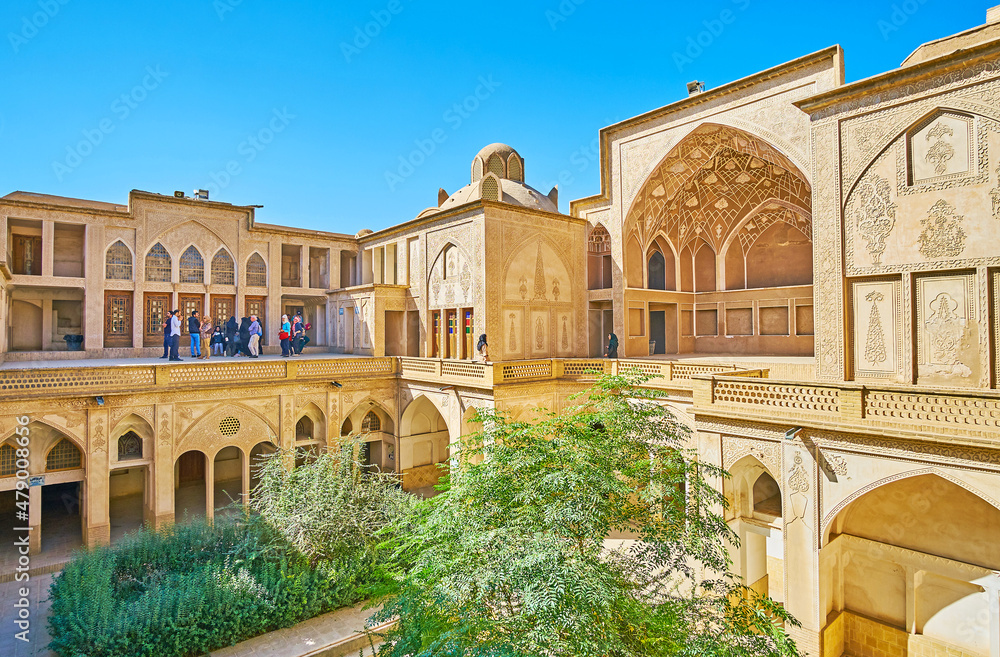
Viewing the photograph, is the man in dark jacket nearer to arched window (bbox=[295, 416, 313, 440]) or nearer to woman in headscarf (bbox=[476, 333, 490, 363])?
arched window (bbox=[295, 416, 313, 440])

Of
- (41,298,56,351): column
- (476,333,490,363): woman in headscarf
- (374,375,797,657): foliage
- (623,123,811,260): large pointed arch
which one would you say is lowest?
(374,375,797,657): foliage

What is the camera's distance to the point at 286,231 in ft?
66.5

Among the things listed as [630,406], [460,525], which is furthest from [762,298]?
[460,525]

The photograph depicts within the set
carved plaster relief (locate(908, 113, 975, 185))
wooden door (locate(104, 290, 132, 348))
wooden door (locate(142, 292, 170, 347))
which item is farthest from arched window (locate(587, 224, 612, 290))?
wooden door (locate(104, 290, 132, 348))

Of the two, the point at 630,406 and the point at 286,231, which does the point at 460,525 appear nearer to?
the point at 630,406

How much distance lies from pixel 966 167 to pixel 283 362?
15.1m

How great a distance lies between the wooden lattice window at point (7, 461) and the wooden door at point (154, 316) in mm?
6184

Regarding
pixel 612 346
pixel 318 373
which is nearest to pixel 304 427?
pixel 318 373

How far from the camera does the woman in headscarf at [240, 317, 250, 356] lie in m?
18.5

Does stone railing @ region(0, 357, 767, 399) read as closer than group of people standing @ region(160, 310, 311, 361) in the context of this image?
Yes

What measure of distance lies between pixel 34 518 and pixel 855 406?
53.4 ft

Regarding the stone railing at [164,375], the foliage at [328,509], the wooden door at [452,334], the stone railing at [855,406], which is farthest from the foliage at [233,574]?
the wooden door at [452,334]

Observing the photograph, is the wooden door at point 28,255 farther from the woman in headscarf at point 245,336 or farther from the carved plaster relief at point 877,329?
the carved plaster relief at point 877,329

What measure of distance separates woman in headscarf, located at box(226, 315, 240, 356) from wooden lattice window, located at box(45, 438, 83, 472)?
5884mm
